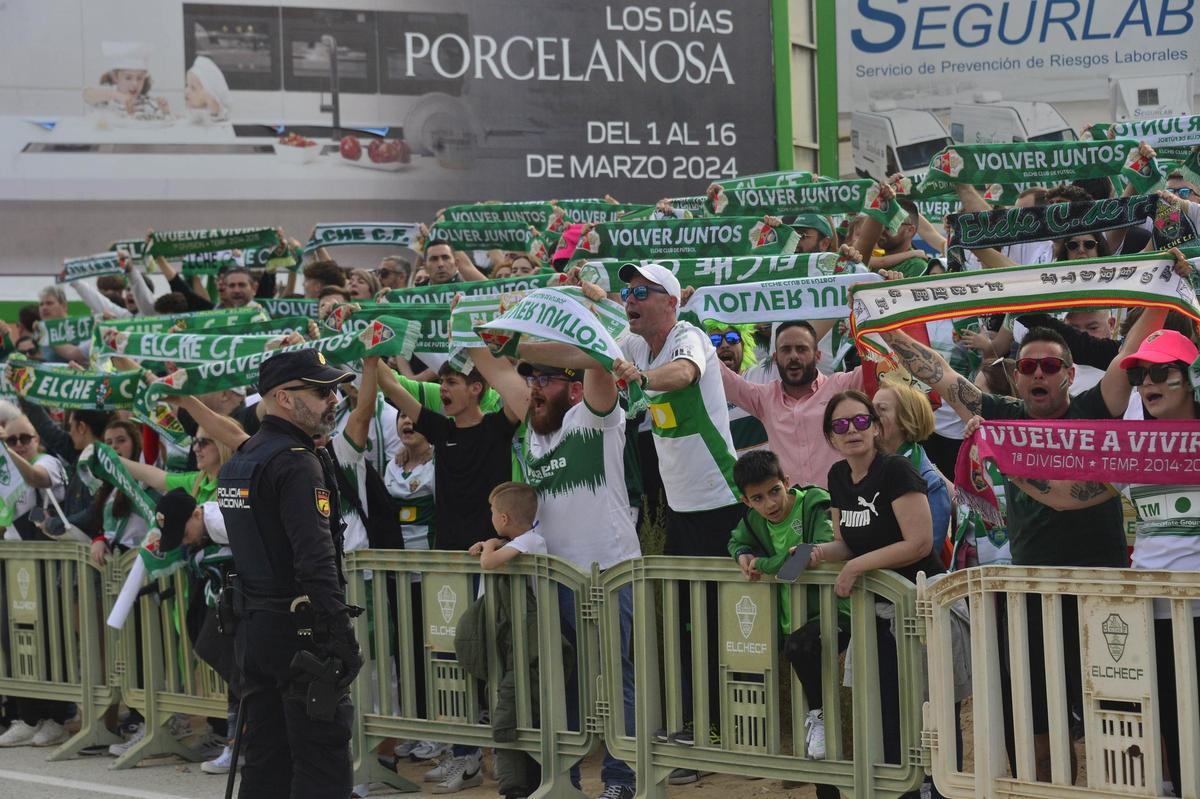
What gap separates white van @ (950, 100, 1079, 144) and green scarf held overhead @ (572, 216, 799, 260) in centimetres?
1433

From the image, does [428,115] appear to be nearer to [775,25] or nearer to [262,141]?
[262,141]

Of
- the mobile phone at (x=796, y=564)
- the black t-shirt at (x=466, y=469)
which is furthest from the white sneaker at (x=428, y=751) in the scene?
the mobile phone at (x=796, y=564)

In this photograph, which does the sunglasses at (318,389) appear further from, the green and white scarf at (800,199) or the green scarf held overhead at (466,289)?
the green and white scarf at (800,199)

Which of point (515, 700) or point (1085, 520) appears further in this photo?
point (515, 700)

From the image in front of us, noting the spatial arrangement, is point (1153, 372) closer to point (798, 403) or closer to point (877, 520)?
point (877, 520)

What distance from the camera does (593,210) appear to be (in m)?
12.9

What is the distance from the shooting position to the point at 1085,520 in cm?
674

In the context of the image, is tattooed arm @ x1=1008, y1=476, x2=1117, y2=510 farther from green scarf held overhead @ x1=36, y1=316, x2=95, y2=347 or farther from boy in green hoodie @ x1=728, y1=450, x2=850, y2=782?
green scarf held overhead @ x1=36, y1=316, x2=95, y2=347

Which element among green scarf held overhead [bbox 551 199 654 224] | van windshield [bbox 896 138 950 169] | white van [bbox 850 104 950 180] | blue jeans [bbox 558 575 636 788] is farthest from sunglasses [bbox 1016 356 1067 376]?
van windshield [bbox 896 138 950 169]

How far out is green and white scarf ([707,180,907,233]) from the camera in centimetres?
1070

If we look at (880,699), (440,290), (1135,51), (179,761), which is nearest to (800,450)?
(880,699)

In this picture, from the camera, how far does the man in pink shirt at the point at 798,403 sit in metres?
8.32

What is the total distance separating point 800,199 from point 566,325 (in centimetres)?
359

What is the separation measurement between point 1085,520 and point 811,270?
261 cm
